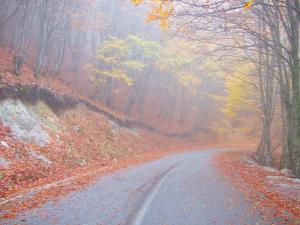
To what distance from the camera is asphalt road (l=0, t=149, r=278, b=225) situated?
679 cm

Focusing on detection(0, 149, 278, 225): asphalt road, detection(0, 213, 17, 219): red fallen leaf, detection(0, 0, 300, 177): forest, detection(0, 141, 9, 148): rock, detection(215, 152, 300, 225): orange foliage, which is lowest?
detection(0, 213, 17, 219): red fallen leaf

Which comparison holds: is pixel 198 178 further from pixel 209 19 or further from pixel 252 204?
pixel 209 19

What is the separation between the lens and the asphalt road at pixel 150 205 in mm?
6789

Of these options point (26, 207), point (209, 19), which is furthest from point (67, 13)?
point (26, 207)

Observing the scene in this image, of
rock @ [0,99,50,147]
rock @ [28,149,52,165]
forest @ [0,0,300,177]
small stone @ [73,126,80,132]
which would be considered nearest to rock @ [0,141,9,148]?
rock @ [28,149,52,165]

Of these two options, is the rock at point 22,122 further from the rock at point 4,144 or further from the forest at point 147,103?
the rock at point 4,144

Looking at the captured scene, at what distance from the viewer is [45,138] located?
1500 centimetres

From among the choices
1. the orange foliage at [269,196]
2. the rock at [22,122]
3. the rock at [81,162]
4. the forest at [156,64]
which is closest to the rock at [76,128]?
the rock at [22,122]

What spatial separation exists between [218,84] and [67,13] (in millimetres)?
23688

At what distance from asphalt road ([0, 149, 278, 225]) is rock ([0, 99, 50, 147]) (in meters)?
4.69

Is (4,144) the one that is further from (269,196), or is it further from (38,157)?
(269,196)

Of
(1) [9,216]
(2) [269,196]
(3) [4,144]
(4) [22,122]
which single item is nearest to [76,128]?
(4) [22,122]

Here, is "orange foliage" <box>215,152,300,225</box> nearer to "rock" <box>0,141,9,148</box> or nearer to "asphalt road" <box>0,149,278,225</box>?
"asphalt road" <box>0,149,278,225</box>

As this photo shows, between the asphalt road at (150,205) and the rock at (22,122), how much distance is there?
469 centimetres
